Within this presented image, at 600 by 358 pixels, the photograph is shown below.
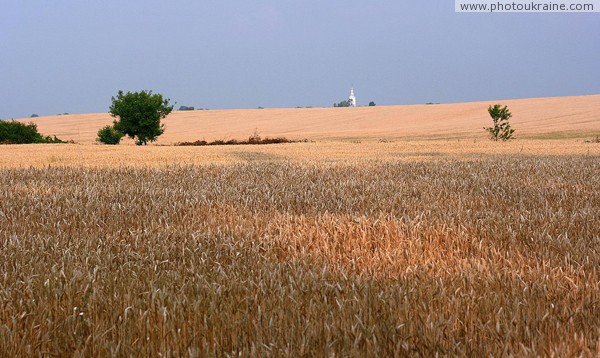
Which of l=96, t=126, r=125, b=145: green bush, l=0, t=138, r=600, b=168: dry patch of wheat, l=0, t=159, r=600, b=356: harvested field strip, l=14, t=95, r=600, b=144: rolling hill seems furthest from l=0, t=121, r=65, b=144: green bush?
l=0, t=159, r=600, b=356: harvested field strip

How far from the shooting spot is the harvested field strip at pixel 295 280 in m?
2.38

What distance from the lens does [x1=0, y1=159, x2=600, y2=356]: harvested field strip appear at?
238 cm

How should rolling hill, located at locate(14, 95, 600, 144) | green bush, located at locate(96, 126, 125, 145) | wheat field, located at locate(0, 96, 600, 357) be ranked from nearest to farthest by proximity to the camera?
wheat field, located at locate(0, 96, 600, 357) < rolling hill, located at locate(14, 95, 600, 144) < green bush, located at locate(96, 126, 125, 145)

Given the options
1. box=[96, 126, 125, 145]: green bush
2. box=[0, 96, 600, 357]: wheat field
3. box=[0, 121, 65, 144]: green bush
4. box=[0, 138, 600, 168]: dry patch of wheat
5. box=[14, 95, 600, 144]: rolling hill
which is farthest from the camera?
box=[96, 126, 125, 145]: green bush

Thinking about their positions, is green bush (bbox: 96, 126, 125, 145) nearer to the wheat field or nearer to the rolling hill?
the rolling hill

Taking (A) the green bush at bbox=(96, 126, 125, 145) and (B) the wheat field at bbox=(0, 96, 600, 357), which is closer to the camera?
(B) the wheat field at bbox=(0, 96, 600, 357)

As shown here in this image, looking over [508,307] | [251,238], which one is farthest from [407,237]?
[508,307]

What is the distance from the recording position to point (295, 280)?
323cm

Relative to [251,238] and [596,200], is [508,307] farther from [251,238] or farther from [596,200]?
[596,200]

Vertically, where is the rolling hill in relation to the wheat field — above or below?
above

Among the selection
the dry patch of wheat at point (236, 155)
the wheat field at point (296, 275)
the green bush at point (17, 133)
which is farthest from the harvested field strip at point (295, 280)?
the green bush at point (17, 133)

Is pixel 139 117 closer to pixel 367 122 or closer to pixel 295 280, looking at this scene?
pixel 367 122

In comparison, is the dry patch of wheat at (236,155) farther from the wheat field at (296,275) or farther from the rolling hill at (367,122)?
the rolling hill at (367,122)

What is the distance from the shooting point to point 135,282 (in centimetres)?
319
